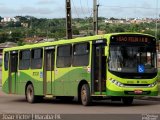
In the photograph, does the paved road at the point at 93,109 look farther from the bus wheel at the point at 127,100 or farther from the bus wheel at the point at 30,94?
the bus wheel at the point at 30,94

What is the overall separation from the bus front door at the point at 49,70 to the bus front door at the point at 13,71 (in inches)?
138

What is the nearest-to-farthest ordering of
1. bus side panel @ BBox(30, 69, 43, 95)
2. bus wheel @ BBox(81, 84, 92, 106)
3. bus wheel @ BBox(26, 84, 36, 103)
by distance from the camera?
bus wheel @ BBox(81, 84, 92, 106) → bus side panel @ BBox(30, 69, 43, 95) → bus wheel @ BBox(26, 84, 36, 103)

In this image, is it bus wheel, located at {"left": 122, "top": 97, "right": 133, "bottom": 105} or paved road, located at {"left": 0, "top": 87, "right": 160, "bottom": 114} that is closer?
paved road, located at {"left": 0, "top": 87, "right": 160, "bottom": 114}

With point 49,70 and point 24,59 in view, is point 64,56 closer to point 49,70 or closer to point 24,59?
point 49,70

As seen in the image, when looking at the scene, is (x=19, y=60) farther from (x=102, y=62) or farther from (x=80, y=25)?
(x=80, y=25)

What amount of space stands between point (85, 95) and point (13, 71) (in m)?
8.42

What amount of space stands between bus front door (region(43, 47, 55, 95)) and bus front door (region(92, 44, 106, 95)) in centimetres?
401

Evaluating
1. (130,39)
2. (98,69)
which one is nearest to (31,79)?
(98,69)

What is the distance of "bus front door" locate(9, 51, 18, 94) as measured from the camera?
27.9m

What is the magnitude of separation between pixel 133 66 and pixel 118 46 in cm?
95

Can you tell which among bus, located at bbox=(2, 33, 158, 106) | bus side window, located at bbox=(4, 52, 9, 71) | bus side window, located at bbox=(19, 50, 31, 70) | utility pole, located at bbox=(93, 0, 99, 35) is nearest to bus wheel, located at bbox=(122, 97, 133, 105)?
bus, located at bbox=(2, 33, 158, 106)

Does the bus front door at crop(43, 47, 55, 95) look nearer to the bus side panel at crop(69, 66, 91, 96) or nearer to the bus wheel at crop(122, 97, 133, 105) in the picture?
the bus side panel at crop(69, 66, 91, 96)

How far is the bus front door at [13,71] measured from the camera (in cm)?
2786

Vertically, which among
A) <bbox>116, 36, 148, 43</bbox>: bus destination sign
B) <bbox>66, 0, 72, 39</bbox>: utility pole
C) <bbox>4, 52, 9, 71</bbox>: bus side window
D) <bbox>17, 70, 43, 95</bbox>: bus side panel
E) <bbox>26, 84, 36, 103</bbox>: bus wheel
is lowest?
<bbox>26, 84, 36, 103</bbox>: bus wheel
